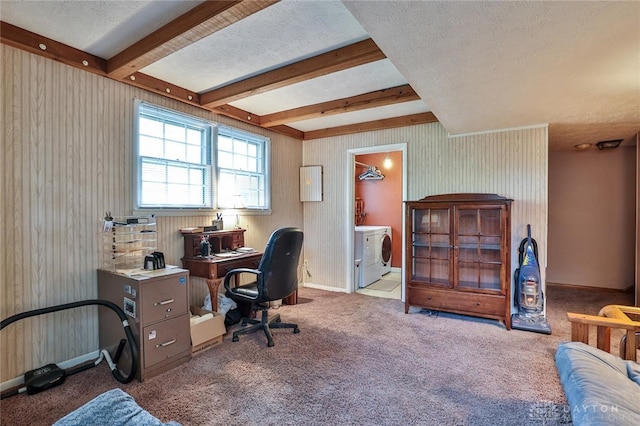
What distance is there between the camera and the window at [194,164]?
3057 millimetres

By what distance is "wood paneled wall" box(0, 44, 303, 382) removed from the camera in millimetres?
2191

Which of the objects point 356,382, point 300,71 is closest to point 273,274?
point 356,382

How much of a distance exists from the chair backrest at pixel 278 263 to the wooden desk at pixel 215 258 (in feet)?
1.81

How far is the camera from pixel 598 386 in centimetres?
146

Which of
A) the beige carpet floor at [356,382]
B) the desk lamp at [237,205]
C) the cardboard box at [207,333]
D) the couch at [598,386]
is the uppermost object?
the desk lamp at [237,205]

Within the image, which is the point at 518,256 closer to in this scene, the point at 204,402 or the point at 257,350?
the point at 257,350

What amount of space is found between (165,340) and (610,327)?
3.07 meters

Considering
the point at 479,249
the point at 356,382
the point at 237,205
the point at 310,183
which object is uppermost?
the point at 310,183

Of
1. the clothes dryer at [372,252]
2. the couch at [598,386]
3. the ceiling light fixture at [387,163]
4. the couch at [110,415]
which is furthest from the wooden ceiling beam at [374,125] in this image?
the couch at [110,415]

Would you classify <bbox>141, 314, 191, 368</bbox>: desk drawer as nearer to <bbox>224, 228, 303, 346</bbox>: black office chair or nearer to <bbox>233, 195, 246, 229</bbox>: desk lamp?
<bbox>224, 228, 303, 346</bbox>: black office chair

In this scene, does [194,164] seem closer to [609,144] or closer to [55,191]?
[55,191]

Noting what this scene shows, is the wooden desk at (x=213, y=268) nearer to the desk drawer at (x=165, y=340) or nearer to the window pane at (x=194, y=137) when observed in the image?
the desk drawer at (x=165, y=340)

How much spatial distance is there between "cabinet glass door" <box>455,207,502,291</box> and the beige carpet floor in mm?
468

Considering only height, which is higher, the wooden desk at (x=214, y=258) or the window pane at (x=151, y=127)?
the window pane at (x=151, y=127)
